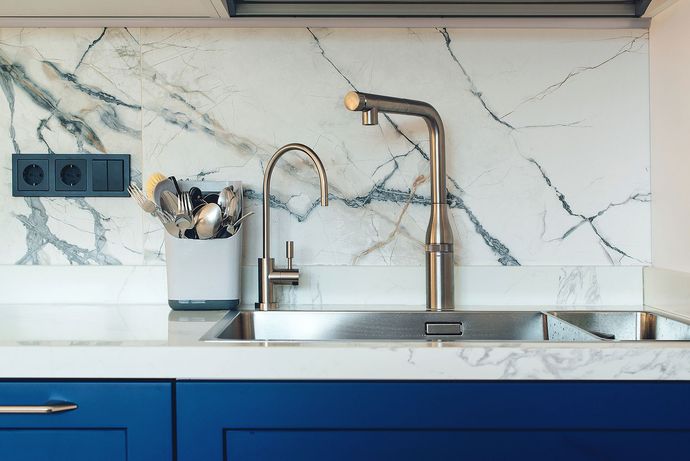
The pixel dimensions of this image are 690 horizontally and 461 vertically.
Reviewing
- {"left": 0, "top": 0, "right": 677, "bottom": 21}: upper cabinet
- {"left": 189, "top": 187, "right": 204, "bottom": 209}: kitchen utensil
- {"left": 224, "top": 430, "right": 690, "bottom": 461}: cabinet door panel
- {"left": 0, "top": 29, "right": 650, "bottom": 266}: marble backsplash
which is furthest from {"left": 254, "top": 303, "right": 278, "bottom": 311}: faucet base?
{"left": 0, "top": 0, "right": 677, "bottom": 21}: upper cabinet

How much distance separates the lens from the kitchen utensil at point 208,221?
1.46m

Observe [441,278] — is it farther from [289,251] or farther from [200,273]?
[200,273]

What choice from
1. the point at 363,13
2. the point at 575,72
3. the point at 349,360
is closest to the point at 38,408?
the point at 349,360

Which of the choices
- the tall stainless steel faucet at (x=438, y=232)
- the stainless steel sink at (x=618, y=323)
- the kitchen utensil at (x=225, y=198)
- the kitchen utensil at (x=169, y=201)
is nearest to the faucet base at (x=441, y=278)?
the tall stainless steel faucet at (x=438, y=232)

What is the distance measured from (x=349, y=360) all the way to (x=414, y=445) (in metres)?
0.15

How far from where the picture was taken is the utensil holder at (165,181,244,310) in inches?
57.6

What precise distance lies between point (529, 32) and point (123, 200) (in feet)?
3.23

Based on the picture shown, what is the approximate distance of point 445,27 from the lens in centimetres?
Answer: 160

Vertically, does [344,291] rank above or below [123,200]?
below

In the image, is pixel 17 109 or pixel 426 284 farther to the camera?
pixel 17 109

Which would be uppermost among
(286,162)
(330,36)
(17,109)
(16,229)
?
(330,36)

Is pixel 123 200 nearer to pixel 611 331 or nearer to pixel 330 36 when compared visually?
pixel 330 36

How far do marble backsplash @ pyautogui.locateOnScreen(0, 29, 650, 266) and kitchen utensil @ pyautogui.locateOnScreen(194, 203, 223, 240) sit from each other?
0.51ft

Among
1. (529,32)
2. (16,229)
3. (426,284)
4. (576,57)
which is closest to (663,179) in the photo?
(576,57)
